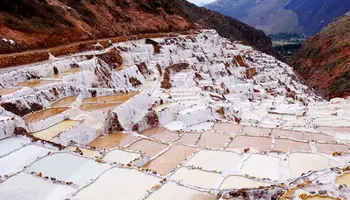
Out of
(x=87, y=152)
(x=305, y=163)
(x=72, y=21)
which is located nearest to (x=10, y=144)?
(x=87, y=152)

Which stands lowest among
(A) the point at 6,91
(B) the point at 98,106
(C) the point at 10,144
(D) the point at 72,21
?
(C) the point at 10,144

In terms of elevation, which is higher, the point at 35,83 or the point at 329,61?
the point at 35,83

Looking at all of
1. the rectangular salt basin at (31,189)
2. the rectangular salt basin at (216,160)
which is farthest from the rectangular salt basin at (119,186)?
the rectangular salt basin at (216,160)

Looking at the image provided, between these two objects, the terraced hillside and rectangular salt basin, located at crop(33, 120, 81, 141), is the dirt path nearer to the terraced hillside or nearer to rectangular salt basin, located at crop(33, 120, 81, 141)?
the terraced hillside

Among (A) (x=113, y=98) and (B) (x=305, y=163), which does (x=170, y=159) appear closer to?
(B) (x=305, y=163)

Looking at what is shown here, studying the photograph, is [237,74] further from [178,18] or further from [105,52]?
[178,18]

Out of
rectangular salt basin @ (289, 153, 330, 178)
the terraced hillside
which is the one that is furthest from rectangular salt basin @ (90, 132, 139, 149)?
rectangular salt basin @ (289, 153, 330, 178)

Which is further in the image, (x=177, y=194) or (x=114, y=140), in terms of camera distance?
(x=114, y=140)

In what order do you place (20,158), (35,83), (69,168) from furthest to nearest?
(35,83)
(20,158)
(69,168)
